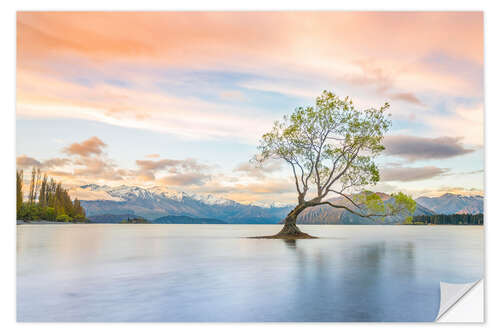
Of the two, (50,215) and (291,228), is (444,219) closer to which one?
(291,228)

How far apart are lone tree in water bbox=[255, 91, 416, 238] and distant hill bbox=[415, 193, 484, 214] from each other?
567mm

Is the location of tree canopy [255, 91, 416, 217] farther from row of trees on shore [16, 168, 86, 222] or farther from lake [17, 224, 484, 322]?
row of trees on shore [16, 168, 86, 222]

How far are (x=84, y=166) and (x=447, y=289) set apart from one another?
10.1 metres

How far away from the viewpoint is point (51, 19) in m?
8.92

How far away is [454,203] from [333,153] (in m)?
4.43

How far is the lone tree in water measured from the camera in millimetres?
13008

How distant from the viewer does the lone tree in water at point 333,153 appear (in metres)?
13.0

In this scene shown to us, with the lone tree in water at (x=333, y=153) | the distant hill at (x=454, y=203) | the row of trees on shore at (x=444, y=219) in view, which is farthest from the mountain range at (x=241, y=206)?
the lone tree in water at (x=333, y=153)

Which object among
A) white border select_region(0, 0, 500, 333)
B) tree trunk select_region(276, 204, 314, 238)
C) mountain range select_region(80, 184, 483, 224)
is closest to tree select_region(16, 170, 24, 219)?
white border select_region(0, 0, 500, 333)

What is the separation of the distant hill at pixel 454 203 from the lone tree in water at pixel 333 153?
57cm

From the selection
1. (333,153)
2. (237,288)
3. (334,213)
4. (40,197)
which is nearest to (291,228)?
(334,213)

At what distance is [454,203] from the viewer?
37.1 feet

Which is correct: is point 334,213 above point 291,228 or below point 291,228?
above
